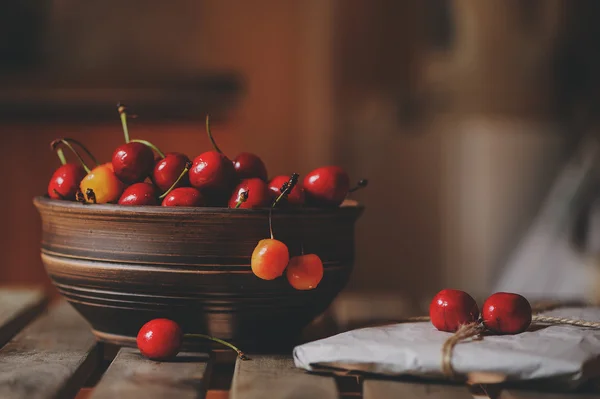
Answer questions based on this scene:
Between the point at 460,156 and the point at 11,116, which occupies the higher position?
the point at 11,116

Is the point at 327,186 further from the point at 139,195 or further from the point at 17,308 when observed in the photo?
the point at 17,308

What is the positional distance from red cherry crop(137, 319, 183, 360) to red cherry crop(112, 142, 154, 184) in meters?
0.17

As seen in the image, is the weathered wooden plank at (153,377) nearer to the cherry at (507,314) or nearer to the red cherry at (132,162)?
the red cherry at (132,162)

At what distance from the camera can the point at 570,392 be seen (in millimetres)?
669

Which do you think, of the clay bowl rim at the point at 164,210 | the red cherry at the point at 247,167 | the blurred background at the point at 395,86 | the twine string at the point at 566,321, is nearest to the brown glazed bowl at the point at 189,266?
the clay bowl rim at the point at 164,210

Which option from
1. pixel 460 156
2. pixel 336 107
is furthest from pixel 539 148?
pixel 336 107

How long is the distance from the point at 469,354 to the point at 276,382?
181 millimetres

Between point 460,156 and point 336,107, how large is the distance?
1.73ft

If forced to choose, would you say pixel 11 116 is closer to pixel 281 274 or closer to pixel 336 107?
pixel 336 107

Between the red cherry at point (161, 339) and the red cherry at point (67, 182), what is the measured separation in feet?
0.64

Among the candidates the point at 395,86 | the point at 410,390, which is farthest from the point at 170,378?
the point at 395,86

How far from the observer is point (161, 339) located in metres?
0.74

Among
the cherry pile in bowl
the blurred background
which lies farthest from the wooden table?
the blurred background

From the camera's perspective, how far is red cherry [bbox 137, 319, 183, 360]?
0.75 m
